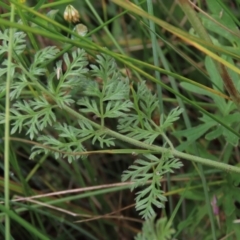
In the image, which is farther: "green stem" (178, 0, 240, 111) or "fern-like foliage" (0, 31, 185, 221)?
"fern-like foliage" (0, 31, 185, 221)

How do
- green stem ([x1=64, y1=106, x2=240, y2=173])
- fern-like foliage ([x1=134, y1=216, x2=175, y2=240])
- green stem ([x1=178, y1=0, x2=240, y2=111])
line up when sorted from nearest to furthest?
fern-like foliage ([x1=134, y1=216, x2=175, y2=240]), green stem ([x1=178, y1=0, x2=240, y2=111]), green stem ([x1=64, y1=106, x2=240, y2=173])

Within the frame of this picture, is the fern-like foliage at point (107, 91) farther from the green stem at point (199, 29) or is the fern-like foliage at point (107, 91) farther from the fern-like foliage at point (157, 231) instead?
the fern-like foliage at point (157, 231)

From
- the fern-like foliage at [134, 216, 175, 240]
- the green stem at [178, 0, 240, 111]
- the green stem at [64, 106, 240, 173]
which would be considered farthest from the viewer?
the green stem at [64, 106, 240, 173]

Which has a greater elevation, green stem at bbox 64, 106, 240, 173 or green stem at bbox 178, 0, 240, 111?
green stem at bbox 178, 0, 240, 111

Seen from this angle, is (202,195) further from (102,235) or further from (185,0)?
(185,0)

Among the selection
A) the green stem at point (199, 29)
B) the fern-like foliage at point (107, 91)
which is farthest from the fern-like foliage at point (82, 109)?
the green stem at point (199, 29)

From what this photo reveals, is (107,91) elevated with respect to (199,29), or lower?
lower

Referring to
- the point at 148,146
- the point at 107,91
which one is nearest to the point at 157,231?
the point at 148,146

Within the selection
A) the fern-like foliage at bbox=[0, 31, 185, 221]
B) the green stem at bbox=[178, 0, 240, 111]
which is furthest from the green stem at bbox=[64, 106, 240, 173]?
the green stem at bbox=[178, 0, 240, 111]

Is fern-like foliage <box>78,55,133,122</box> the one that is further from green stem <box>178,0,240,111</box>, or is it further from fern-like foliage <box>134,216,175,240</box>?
fern-like foliage <box>134,216,175,240</box>

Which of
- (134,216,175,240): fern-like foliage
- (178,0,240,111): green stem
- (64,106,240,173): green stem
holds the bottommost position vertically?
(64,106,240,173): green stem

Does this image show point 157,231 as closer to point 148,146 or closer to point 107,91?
point 148,146
